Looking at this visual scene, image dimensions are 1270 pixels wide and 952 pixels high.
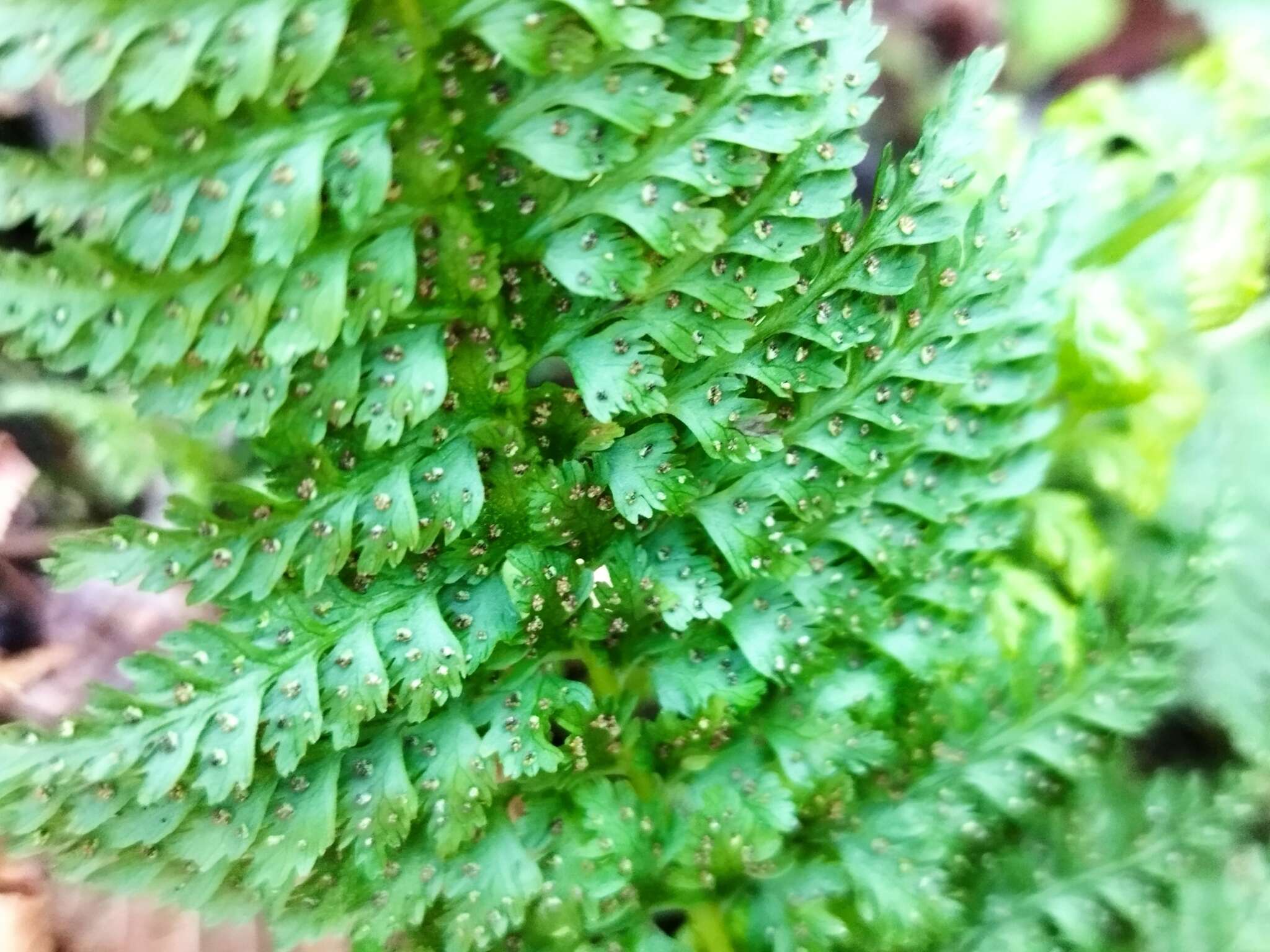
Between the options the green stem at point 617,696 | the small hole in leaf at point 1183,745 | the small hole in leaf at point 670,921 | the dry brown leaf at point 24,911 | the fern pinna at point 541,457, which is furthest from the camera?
the small hole in leaf at point 1183,745

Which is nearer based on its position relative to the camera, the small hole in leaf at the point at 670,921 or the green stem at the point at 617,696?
the green stem at the point at 617,696

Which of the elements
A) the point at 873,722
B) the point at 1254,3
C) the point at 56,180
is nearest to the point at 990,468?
the point at 873,722

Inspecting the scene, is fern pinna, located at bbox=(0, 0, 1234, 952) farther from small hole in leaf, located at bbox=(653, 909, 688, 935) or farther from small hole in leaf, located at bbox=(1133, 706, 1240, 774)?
small hole in leaf, located at bbox=(1133, 706, 1240, 774)

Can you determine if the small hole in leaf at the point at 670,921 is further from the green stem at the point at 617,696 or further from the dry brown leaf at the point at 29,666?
the dry brown leaf at the point at 29,666

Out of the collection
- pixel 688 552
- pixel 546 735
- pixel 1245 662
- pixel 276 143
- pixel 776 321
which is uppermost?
pixel 276 143

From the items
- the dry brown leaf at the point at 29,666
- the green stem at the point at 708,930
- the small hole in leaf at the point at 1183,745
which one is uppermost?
the green stem at the point at 708,930

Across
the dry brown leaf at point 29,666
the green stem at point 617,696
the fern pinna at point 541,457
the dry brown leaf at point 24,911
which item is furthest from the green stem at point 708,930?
the dry brown leaf at point 29,666

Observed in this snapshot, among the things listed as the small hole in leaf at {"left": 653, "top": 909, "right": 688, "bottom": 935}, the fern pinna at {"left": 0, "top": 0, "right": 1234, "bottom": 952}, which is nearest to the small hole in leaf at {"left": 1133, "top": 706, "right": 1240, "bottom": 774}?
the fern pinna at {"left": 0, "top": 0, "right": 1234, "bottom": 952}

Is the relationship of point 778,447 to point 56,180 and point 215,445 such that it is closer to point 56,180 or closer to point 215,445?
point 56,180
